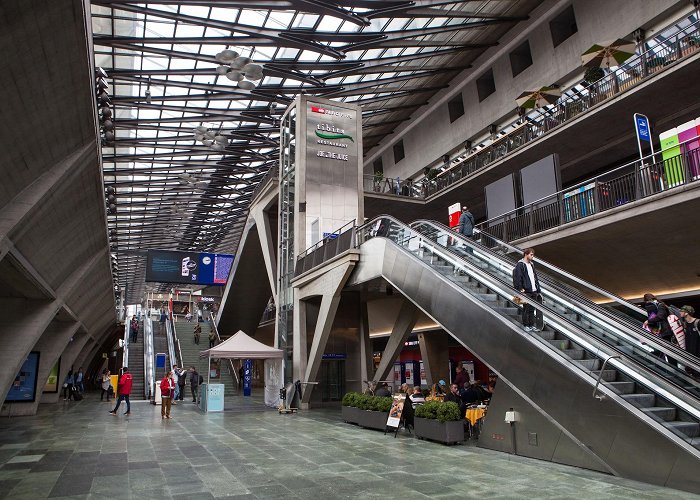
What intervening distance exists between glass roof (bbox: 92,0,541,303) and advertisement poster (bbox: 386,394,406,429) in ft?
42.8

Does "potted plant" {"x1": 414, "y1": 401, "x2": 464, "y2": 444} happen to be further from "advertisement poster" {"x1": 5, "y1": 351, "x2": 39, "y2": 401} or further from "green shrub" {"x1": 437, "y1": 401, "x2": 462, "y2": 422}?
"advertisement poster" {"x1": 5, "y1": 351, "x2": 39, "y2": 401}

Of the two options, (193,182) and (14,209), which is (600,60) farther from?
(193,182)

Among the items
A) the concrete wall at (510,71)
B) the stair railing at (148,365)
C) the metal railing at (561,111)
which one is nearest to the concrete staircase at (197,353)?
the stair railing at (148,365)

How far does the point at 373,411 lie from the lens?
13.3 meters

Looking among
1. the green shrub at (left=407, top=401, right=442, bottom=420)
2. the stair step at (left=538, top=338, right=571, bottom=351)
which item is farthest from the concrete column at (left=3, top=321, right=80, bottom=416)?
the stair step at (left=538, top=338, right=571, bottom=351)

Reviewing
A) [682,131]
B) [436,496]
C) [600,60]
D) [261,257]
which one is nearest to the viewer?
[436,496]

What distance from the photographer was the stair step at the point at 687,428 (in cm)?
667

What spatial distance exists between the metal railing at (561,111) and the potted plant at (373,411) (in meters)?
12.3

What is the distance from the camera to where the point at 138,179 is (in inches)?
1658

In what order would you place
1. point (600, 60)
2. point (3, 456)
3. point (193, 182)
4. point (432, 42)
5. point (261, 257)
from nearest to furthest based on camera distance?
1. point (3, 456)
2. point (600, 60)
3. point (432, 42)
4. point (261, 257)
5. point (193, 182)

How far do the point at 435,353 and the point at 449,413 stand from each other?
1597cm

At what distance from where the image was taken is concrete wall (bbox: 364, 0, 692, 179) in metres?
20.3

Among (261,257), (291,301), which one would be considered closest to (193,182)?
(261,257)

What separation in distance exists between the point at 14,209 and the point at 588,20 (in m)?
22.7
